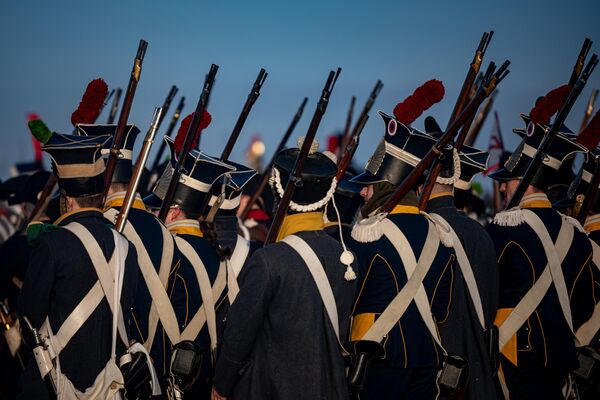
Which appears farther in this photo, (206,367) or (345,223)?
(345,223)

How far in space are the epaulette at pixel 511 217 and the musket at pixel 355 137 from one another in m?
2.05

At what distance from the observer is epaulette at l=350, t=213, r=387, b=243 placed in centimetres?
530

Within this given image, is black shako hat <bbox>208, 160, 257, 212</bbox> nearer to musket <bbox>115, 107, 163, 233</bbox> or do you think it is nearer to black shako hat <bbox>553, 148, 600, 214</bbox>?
musket <bbox>115, 107, 163, 233</bbox>

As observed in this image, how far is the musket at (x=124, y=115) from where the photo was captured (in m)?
6.54

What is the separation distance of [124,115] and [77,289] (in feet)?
7.88

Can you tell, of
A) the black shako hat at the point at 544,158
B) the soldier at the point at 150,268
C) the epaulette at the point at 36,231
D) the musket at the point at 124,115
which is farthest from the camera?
the musket at the point at 124,115

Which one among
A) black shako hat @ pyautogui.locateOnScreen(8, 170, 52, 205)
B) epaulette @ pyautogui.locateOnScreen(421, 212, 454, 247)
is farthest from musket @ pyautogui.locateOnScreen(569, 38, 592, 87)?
black shako hat @ pyautogui.locateOnScreen(8, 170, 52, 205)

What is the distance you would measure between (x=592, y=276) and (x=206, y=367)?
3125mm

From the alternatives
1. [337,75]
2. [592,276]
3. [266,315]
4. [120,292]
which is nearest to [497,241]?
[592,276]

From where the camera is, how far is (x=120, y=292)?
4.96 metres

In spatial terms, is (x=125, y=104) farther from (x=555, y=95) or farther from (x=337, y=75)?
(x=555, y=95)

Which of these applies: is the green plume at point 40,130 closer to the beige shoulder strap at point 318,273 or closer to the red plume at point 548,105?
the beige shoulder strap at point 318,273

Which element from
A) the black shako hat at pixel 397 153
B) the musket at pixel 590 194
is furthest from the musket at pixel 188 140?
the musket at pixel 590 194

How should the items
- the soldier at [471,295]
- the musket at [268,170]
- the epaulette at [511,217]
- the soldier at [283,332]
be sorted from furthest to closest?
the musket at [268,170] < the epaulette at [511,217] < the soldier at [471,295] < the soldier at [283,332]
